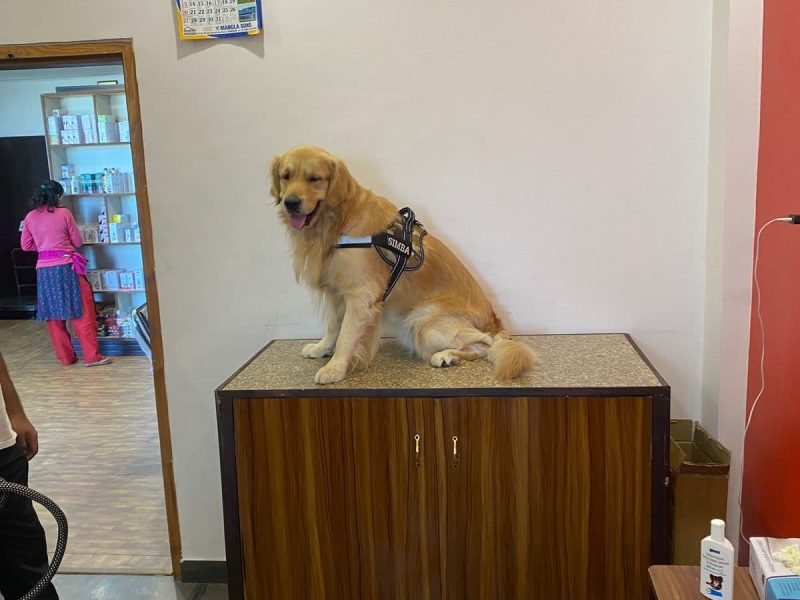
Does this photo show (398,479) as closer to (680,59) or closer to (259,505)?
(259,505)

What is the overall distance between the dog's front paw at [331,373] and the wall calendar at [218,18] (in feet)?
3.66

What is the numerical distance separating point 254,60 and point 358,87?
1.15 feet

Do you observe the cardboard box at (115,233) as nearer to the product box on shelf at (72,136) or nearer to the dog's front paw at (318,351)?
the product box on shelf at (72,136)

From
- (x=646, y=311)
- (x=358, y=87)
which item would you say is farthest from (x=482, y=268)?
(x=358, y=87)

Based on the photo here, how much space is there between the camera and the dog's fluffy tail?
170cm

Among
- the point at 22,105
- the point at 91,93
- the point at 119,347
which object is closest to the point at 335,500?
the point at 119,347

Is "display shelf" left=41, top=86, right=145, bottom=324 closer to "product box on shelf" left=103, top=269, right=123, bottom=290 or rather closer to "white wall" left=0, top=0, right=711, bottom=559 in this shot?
"product box on shelf" left=103, top=269, right=123, bottom=290

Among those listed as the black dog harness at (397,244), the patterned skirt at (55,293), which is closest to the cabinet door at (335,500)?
the black dog harness at (397,244)

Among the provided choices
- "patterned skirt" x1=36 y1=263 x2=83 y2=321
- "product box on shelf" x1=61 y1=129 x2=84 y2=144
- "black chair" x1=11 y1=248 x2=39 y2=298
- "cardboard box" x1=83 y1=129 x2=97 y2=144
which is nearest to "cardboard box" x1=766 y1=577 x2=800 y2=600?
"patterned skirt" x1=36 y1=263 x2=83 y2=321

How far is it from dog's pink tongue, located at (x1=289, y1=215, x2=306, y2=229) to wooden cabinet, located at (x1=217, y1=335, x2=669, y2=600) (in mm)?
428

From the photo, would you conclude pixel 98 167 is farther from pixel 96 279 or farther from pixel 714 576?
pixel 714 576

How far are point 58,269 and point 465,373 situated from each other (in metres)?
4.80

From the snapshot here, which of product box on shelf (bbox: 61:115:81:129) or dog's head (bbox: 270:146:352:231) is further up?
product box on shelf (bbox: 61:115:81:129)

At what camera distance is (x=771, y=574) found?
1.08 m
